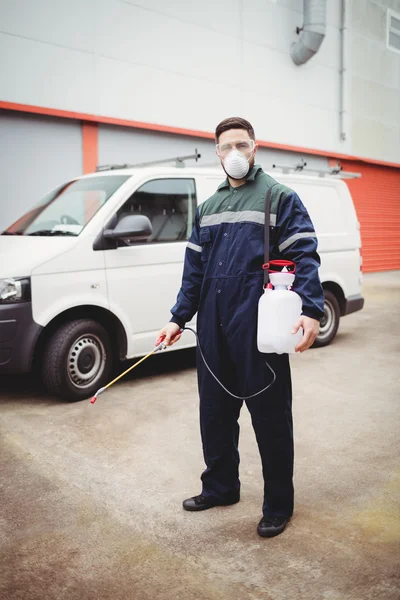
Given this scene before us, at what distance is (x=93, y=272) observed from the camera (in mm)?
5270

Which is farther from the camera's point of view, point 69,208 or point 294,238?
point 69,208

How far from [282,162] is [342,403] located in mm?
10192

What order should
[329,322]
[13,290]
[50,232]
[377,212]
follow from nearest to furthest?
[13,290], [50,232], [329,322], [377,212]

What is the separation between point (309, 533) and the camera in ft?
9.68

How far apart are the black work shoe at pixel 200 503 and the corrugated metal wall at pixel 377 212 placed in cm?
1428

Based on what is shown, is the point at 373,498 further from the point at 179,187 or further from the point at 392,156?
the point at 392,156

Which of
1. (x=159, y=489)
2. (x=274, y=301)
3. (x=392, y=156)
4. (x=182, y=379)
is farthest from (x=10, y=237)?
(x=392, y=156)

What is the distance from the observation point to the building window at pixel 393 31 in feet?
57.3

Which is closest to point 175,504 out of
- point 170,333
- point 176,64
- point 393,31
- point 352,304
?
point 170,333

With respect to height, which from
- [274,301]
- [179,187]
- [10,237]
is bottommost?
[274,301]

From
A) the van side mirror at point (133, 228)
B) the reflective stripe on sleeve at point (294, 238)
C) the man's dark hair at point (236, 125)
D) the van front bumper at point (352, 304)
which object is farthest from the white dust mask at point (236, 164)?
the van front bumper at point (352, 304)

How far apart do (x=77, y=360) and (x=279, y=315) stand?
2869 millimetres

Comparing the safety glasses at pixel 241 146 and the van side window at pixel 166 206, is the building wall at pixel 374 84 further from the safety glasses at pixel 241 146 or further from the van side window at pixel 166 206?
the safety glasses at pixel 241 146

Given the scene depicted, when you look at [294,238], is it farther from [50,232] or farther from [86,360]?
[50,232]
